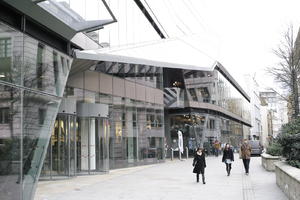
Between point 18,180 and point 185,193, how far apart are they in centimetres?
536

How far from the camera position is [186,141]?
4534 centimetres

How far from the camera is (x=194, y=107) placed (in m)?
44.6

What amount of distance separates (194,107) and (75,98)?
25.3m

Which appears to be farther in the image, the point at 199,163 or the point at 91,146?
the point at 91,146

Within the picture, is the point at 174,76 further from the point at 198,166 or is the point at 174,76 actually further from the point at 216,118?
the point at 198,166

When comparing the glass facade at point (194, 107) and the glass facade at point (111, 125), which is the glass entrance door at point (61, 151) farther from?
the glass facade at point (194, 107)

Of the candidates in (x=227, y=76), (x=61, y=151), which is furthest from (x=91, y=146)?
(x=227, y=76)

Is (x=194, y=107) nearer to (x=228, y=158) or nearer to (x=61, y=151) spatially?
(x=228, y=158)

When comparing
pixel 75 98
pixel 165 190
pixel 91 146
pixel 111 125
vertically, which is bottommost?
pixel 165 190

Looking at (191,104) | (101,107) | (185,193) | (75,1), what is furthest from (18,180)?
(191,104)

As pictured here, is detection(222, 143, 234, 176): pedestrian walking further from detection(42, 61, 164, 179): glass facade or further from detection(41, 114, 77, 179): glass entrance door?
detection(41, 114, 77, 179): glass entrance door

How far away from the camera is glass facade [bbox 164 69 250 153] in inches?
1666

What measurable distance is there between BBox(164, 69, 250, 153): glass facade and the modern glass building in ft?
0.48

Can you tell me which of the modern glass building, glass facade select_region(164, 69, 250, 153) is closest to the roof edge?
glass facade select_region(164, 69, 250, 153)
